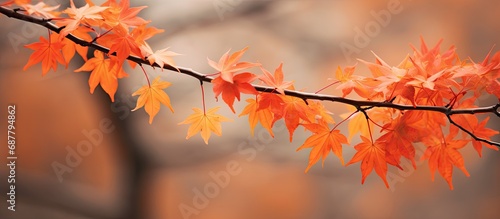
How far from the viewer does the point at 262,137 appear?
191cm

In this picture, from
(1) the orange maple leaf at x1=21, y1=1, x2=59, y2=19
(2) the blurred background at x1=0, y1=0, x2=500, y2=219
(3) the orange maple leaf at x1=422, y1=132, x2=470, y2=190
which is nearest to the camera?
(1) the orange maple leaf at x1=21, y1=1, x2=59, y2=19

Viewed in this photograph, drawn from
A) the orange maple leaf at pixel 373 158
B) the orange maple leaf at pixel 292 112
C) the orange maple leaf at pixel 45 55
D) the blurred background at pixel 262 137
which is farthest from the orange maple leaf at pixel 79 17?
the blurred background at pixel 262 137

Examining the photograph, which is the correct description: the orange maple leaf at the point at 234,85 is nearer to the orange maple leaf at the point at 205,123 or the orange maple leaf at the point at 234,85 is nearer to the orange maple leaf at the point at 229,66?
the orange maple leaf at the point at 229,66

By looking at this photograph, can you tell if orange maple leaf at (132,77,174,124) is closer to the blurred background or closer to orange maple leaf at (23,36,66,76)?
orange maple leaf at (23,36,66,76)

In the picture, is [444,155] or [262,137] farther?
[262,137]

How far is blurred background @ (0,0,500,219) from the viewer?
1.88 m

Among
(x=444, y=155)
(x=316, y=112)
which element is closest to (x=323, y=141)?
(x=316, y=112)

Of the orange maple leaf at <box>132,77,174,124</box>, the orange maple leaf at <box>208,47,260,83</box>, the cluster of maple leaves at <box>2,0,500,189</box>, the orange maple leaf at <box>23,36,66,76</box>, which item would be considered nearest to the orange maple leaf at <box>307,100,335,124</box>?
the cluster of maple leaves at <box>2,0,500,189</box>

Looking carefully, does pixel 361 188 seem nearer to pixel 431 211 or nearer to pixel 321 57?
pixel 431 211

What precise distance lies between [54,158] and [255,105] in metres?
1.22

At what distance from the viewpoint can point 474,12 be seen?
191cm

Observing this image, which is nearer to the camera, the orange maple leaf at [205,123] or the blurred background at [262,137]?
the orange maple leaf at [205,123]

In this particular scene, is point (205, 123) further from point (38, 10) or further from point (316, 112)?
point (38, 10)

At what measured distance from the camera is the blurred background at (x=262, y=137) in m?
1.88
